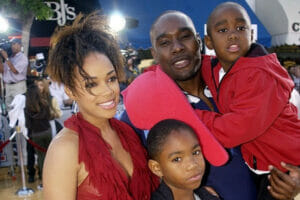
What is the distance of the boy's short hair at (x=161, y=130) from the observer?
1698 millimetres

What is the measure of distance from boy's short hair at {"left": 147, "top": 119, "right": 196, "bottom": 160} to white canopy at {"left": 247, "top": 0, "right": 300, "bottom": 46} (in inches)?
351

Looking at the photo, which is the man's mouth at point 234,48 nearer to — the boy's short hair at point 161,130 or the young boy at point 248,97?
the young boy at point 248,97

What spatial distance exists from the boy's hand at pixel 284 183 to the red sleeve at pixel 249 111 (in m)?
0.31

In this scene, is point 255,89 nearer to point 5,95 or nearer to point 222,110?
point 222,110

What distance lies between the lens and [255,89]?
171 cm

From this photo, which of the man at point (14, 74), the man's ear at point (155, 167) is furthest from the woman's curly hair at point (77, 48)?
the man at point (14, 74)

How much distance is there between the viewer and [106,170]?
159 cm

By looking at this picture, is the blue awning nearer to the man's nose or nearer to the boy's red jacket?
the man's nose

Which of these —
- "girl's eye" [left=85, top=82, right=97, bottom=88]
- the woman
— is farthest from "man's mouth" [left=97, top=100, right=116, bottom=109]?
"girl's eye" [left=85, top=82, right=97, bottom=88]

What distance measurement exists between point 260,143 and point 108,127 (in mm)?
885

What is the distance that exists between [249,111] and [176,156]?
1.47 ft

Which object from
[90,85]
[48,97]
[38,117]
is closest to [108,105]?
[90,85]

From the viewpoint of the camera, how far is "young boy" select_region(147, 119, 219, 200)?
169 cm

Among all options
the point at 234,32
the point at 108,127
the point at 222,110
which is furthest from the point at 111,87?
the point at 234,32
